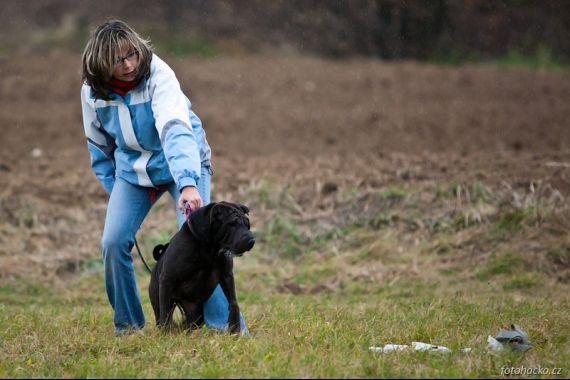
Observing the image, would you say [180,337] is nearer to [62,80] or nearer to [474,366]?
[474,366]

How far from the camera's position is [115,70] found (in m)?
5.62

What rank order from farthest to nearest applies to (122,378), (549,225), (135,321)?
(549,225)
(135,321)
(122,378)

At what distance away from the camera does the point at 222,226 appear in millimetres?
5316

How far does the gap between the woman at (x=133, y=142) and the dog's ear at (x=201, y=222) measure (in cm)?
7

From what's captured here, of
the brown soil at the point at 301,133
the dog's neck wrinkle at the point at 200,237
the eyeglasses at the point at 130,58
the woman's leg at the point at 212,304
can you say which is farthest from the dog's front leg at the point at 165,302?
the brown soil at the point at 301,133

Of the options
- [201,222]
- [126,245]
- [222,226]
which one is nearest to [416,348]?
[222,226]

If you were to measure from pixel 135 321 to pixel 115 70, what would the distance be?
68.2 inches

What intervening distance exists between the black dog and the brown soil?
4235 mm

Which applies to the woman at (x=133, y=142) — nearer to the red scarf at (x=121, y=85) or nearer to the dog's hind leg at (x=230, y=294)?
the red scarf at (x=121, y=85)

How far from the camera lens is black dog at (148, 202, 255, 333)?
17.4ft

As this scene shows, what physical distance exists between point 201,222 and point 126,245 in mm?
767

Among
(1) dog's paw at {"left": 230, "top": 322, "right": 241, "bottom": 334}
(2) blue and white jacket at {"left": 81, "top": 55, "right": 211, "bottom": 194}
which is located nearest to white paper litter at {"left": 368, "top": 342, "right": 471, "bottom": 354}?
(1) dog's paw at {"left": 230, "top": 322, "right": 241, "bottom": 334}

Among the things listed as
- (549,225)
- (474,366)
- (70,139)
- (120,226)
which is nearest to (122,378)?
(120,226)

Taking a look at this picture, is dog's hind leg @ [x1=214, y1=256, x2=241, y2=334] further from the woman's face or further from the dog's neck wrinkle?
the woman's face
